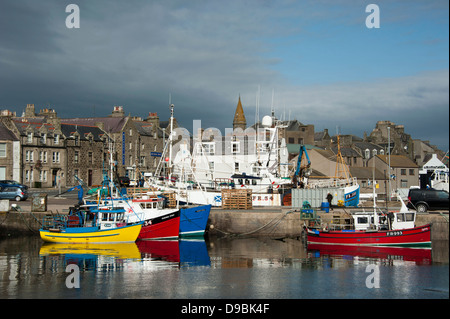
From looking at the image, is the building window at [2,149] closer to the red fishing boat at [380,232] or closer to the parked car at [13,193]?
the parked car at [13,193]

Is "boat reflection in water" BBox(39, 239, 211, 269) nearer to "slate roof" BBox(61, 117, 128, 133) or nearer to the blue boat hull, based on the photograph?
the blue boat hull

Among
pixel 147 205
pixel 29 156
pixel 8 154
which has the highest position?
pixel 8 154

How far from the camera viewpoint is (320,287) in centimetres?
1962

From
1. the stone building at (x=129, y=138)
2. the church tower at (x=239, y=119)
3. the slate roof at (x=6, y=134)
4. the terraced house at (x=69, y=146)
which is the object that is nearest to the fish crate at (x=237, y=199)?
the terraced house at (x=69, y=146)

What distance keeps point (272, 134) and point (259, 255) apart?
22.2 metres

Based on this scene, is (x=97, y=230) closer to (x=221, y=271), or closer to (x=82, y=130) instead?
(x=221, y=271)

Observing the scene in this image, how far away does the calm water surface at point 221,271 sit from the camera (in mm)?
19062

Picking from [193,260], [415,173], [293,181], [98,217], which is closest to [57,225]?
[98,217]

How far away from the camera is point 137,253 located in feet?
93.4

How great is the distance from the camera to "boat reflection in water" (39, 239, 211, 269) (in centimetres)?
2564

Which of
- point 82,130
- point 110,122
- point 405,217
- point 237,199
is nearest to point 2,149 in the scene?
point 82,130

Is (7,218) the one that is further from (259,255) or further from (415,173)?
(415,173)

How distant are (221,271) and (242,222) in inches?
457
